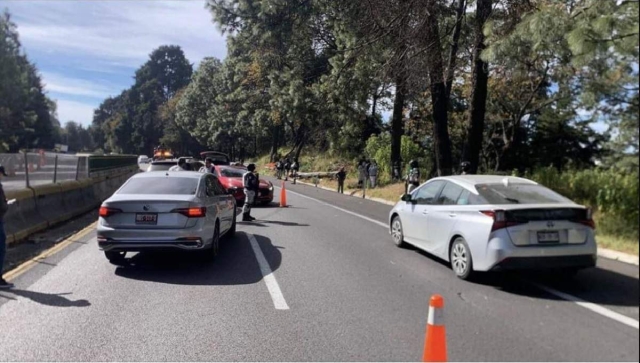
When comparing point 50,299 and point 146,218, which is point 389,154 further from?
point 50,299

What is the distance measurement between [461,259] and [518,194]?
2.21 metres

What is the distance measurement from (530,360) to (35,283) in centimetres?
670

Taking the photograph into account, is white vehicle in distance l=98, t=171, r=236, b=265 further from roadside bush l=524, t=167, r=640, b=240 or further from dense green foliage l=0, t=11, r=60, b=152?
dense green foliage l=0, t=11, r=60, b=152

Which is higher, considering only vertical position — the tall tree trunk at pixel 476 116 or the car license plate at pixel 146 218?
the tall tree trunk at pixel 476 116

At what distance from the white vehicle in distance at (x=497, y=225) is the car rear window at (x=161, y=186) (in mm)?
3659

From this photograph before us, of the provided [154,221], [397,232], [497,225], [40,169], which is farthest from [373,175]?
[497,225]

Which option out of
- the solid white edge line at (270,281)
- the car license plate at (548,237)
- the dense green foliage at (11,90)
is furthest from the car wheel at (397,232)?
the dense green foliage at (11,90)

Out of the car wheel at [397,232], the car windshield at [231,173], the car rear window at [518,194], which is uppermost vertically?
the car rear window at [518,194]

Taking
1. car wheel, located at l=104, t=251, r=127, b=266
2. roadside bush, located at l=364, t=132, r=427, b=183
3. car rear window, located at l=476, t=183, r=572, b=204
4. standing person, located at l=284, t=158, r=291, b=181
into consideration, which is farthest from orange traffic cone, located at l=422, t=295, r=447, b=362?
standing person, located at l=284, t=158, r=291, b=181

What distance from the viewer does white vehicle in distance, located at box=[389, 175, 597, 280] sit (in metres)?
3.36

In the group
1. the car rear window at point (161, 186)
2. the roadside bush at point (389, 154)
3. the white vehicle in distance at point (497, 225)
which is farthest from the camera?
the roadside bush at point (389, 154)

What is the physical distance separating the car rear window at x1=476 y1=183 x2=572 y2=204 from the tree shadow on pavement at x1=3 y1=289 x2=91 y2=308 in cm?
476

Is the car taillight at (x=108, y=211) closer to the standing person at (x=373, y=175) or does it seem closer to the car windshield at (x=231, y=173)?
the car windshield at (x=231, y=173)

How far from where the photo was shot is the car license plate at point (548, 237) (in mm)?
3880
